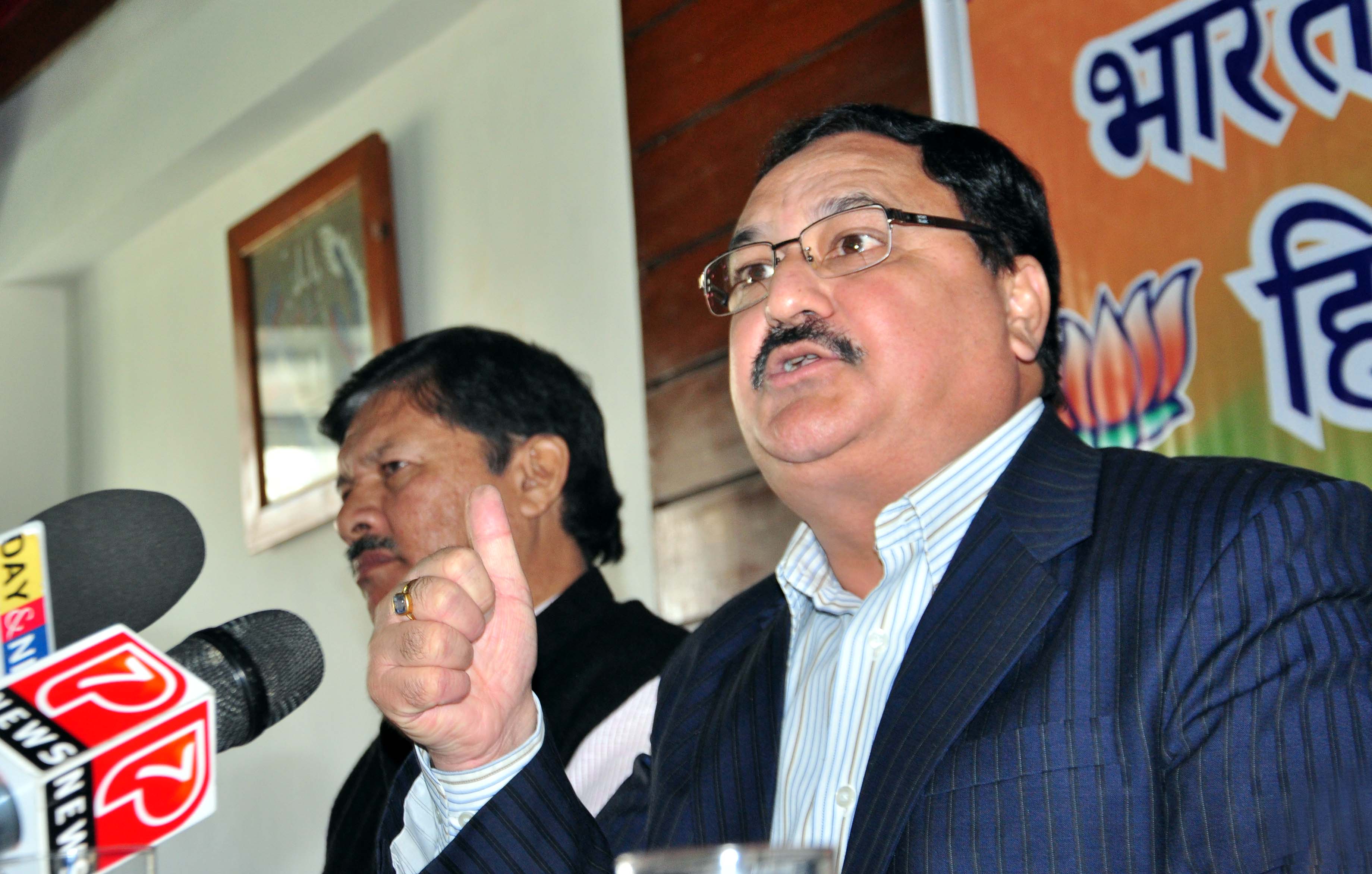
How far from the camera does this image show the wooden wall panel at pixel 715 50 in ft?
7.83

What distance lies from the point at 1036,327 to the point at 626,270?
1182 millimetres

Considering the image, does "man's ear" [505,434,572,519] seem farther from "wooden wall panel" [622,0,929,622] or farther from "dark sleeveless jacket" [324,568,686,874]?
"wooden wall panel" [622,0,929,622]

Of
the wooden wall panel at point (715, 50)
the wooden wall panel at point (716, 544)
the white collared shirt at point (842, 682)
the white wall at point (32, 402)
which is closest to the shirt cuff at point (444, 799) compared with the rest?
the white collared shirt at point (842, 682)

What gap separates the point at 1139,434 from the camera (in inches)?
74.0

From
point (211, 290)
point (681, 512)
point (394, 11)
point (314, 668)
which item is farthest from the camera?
point (211, 290)

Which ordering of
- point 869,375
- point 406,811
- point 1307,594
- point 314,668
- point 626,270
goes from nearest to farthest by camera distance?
point 1307,594
point 314,668
point 406,811
point 869,375
point 626,270

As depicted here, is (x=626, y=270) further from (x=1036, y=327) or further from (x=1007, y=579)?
(x=1007, y=579)

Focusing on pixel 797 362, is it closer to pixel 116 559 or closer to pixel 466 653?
pixel 466 653

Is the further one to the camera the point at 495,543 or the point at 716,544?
the point at 716,544

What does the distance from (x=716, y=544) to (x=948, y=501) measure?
3.35 ft

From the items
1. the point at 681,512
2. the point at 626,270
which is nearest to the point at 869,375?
the point at 681,512

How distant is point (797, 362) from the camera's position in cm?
154

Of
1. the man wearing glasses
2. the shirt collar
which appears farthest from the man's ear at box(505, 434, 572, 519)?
the shirt collar

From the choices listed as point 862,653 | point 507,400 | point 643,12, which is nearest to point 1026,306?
point 862,653
